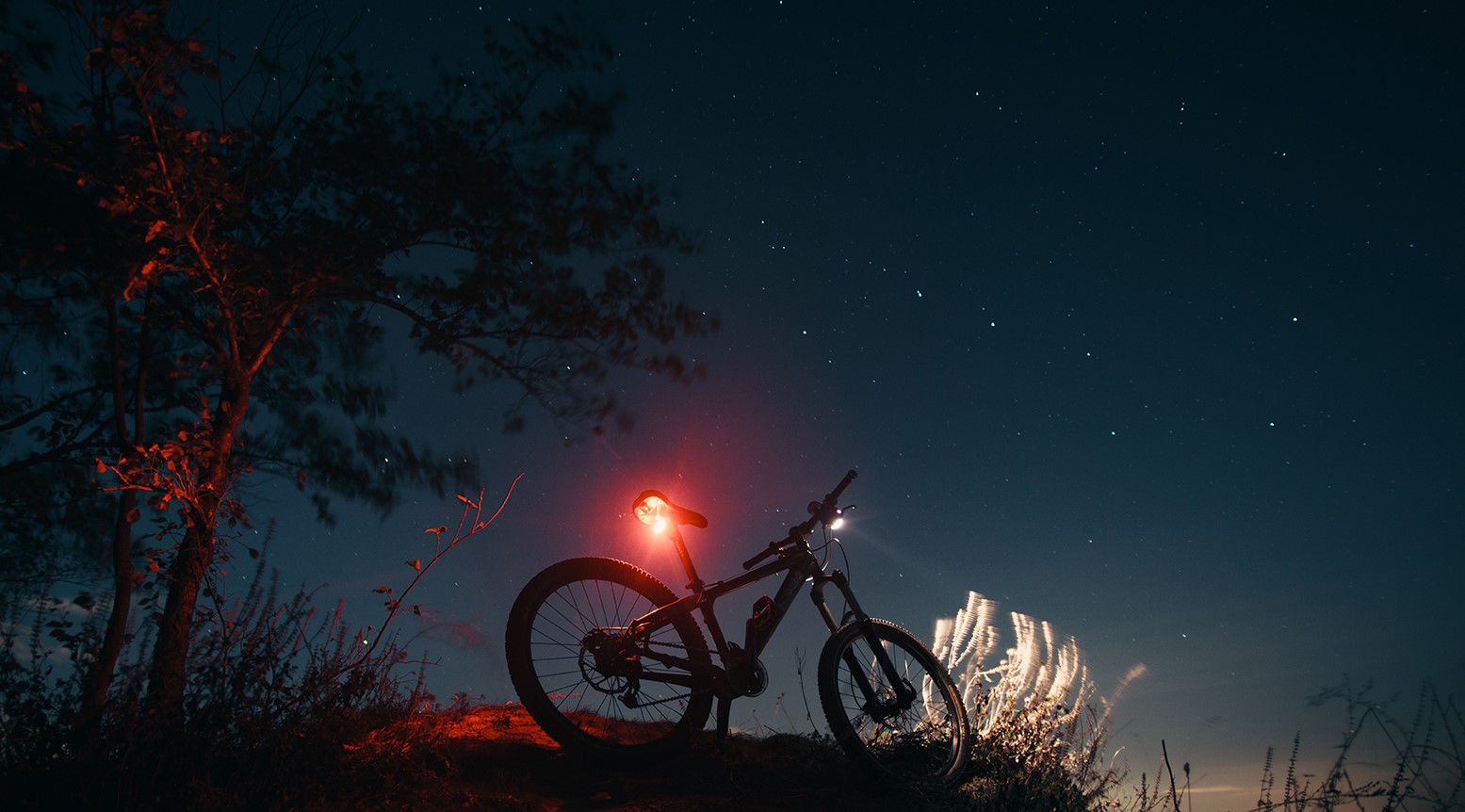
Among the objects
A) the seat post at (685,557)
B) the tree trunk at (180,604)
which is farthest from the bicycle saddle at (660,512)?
the tree trunk at (180,604)

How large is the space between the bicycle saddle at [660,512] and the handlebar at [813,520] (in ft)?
1.43

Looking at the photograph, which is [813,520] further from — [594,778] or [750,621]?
[594,778]

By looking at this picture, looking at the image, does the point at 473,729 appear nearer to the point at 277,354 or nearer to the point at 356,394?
the point at 356,394

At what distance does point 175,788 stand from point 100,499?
16.7 feet

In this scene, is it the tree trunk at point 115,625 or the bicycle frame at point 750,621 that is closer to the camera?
the tree trunk at point 115,625

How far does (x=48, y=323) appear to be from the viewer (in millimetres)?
6973

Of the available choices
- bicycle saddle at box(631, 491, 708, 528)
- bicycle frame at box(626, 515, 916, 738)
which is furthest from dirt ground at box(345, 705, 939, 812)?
bicycle saddle at box(631, 491, 708, 528)

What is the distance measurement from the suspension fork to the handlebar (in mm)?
295

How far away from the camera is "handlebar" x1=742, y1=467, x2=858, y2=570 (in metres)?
5.45

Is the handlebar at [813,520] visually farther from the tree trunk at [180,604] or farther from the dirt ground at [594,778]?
the tree trunk at [180,604]

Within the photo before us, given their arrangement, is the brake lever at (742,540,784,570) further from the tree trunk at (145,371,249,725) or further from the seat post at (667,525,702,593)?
the tree trunk at (145,371,249,725)

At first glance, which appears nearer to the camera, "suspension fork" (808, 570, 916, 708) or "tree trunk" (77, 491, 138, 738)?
"tree trunk" (77, 491, 138, 738)

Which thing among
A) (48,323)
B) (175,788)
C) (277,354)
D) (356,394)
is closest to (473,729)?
(175,788)

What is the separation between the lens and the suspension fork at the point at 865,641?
5.32 metres
